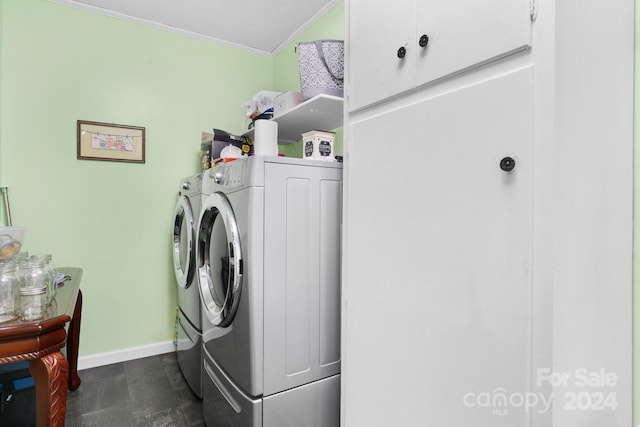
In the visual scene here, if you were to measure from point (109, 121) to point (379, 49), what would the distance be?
7.37ft

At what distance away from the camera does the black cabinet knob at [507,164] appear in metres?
0.76

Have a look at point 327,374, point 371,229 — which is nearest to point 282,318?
point 327,374

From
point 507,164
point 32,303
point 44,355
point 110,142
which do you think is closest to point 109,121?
point 110,142

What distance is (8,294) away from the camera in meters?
1.10

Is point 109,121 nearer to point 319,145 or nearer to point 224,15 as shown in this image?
point 224,15

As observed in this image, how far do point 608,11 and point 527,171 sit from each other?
526 mm

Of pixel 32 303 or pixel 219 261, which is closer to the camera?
pixel 32 303

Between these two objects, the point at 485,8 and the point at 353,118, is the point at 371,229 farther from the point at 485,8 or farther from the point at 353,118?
the point at 485,8

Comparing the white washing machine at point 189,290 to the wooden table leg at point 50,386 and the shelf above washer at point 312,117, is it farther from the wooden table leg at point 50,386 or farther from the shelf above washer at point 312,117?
the wooden table leg at point 50,386

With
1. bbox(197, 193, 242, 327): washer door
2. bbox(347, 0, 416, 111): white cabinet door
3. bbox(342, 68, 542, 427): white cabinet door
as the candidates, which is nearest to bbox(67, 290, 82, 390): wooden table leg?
bbox(197, 193, 242, 327): washer door

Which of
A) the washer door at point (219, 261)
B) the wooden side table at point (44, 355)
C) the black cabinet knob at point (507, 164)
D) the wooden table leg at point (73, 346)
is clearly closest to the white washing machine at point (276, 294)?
the washer door at point (219, 261)

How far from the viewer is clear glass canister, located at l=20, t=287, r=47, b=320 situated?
109cm

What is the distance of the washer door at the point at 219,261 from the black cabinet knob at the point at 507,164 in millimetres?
1000

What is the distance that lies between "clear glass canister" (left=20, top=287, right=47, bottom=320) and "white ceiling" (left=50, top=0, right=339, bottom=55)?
6.93 feet
